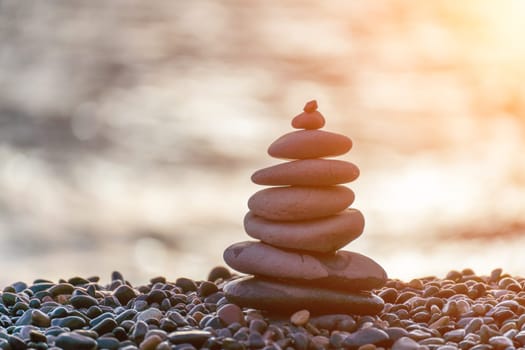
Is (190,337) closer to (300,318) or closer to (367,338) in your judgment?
(300,318)

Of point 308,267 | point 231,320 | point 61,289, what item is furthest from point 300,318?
point 61,289

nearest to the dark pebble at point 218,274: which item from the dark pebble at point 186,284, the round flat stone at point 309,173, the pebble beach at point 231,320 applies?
the pebble beach at point 231,320

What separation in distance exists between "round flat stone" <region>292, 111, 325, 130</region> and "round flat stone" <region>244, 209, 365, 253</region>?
92 cm

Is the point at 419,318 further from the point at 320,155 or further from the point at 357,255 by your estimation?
the point at 320,155

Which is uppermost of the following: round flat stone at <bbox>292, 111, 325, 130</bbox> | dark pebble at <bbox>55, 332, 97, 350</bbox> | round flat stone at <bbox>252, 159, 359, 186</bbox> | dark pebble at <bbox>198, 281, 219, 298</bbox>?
round flat stone at <bbox>292, 111, 325, 130</bbox>

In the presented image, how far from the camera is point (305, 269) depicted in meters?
8.31

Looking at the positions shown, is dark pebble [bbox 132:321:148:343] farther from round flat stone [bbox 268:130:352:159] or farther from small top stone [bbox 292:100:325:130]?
small top stone [bbox 292:100:325:130]

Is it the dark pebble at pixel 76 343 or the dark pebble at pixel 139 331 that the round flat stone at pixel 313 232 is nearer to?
the dark pebble at pixel 139 331

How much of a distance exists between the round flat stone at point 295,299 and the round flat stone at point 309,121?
1.59m

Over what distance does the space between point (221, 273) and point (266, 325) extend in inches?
132

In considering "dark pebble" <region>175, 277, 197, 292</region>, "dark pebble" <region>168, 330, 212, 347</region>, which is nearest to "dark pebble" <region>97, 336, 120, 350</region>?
"dark pebble" <region>168, 330, 212, 347</region>

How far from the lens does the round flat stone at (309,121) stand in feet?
28.7

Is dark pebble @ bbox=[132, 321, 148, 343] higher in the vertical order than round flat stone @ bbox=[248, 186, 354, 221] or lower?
lower

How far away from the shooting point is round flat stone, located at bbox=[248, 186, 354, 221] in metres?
8.41
